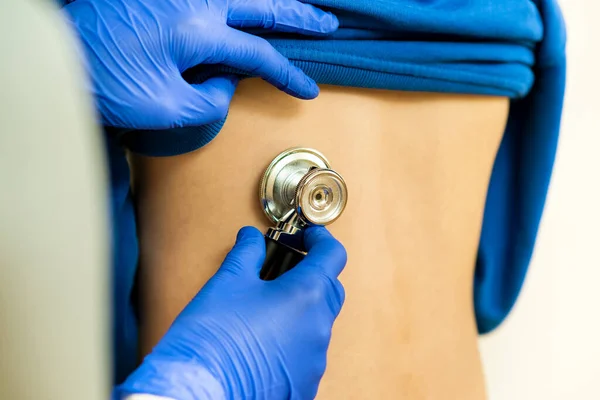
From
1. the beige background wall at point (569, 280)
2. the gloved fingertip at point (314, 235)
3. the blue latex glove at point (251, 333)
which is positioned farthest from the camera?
the beige background wall at point (569, 280)

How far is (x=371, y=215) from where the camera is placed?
54 centimetres

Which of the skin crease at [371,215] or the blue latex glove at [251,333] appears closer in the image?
the blue latex glove at [251,333]

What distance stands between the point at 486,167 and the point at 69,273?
1.77ft

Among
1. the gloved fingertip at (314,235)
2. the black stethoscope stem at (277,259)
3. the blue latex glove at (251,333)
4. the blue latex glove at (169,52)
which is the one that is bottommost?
the blue latex glove at (251,333)

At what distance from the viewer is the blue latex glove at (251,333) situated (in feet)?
1.28

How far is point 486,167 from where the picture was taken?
62 centimetres

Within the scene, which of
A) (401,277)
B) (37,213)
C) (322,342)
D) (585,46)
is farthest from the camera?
(585,46)

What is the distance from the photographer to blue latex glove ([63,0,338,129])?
40 cm

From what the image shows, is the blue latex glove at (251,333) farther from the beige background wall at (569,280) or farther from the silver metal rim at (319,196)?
the beige background wall at (569,280)

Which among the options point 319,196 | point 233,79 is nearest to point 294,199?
point 319,196

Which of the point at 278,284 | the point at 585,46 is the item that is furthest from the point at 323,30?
the point at 585,46

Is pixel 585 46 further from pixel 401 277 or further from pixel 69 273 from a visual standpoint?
pixel 69 273

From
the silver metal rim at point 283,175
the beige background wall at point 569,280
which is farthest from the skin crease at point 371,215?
the beige background wall at point 569,280

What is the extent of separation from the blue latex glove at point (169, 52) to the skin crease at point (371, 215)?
0.18ft
